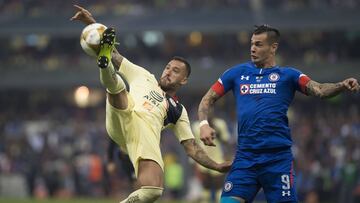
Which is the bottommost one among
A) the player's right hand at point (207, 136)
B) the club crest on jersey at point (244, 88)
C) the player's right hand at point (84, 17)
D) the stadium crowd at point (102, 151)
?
the stadium crowd at point (102, 151)

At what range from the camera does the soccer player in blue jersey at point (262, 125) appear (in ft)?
33.4

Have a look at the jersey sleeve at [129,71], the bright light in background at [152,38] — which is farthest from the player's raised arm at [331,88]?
the bright light in background at [152,38]

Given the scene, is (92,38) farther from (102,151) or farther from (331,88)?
(102,151)

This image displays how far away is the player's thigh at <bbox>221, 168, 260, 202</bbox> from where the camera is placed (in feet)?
33.3

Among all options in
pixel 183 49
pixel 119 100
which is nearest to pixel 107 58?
pixel 119 100

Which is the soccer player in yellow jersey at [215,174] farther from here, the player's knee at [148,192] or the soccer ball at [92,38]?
the soccer ball at [92,38]

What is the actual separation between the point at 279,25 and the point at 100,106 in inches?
312

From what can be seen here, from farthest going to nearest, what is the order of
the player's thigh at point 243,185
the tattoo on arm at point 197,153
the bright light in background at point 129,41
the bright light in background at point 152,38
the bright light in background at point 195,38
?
the bright light in background at point 129,41 → the bright light in background at point 152,38 → the bright light in background at point 195,38 → the tattoo on arm at point 197,153 → the player's thigh at point 243,185

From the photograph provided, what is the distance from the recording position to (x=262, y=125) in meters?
10.3

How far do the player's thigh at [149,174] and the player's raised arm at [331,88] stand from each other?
214cm

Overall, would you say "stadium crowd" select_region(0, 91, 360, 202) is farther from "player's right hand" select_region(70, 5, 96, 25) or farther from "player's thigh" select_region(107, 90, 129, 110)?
"player's right hand" select_region(70, 5, 96, 25)

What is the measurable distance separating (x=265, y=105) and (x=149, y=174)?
1716 millimetres

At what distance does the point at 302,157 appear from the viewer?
2675 cm

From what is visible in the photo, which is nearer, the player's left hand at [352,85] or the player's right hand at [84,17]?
the player's left hand at [352,85]
